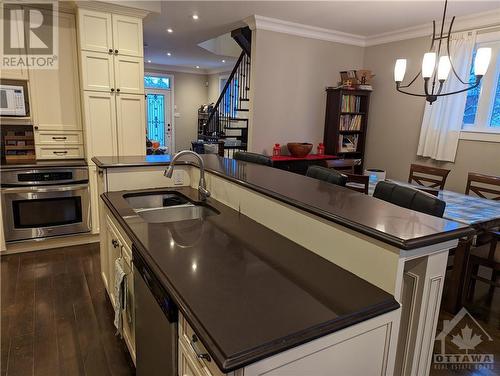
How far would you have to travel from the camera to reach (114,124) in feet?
12.2

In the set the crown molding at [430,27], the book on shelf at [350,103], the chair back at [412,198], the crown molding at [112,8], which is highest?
the crown molding at [430,27]

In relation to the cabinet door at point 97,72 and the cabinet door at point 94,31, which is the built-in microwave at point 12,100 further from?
the cabinet door at point 94,31

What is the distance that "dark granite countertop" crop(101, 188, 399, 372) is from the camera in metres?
0.87

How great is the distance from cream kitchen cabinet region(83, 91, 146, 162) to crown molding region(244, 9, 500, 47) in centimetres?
195

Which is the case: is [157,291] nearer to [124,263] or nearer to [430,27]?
[124,263]

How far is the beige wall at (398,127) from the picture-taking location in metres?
4.12

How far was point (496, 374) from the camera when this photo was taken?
6.52 feet

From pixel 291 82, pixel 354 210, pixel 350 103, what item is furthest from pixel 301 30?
pixel 354 210

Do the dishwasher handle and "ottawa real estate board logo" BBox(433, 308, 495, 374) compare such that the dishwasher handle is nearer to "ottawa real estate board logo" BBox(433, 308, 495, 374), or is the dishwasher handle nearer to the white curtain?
"ottawa real estate board logo" BBox(433, 308, 495, 374)

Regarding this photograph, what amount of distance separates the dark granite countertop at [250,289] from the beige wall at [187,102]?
8.72m

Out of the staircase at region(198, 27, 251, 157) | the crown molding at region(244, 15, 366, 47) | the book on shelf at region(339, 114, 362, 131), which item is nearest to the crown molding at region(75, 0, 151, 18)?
the crown molding at region(244, 15, 366, 47)

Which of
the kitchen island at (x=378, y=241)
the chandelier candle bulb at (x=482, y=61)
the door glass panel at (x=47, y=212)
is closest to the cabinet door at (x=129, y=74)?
the door glass panel at (x=47, y=212)

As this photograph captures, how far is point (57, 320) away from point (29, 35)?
284cm

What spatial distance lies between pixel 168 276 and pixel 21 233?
2969 mm
